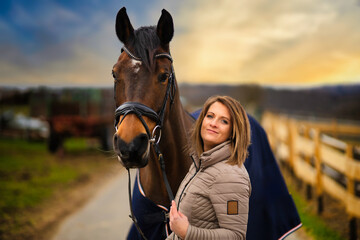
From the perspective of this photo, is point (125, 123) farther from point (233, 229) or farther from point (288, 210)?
→ point (288, 210)

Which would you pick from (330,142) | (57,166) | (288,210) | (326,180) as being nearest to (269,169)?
(288,210)

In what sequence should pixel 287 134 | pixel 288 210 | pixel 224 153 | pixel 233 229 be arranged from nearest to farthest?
pixel 233 229 → pixel 224 153 → pixel 288 210 → pixel 287 134

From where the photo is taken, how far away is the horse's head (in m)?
1.47

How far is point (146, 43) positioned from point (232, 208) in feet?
3.90

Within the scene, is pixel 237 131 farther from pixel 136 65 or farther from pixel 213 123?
pixel 136 65

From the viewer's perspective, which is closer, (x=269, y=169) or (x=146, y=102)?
(x=146, y=102)

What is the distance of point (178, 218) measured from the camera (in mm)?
1256

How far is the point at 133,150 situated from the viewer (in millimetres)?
1434

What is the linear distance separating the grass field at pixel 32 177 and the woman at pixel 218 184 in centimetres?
384

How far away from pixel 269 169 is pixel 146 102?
1.32 metres

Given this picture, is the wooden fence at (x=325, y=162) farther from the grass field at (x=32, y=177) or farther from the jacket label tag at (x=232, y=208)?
the grass field at (x=32, y=177)

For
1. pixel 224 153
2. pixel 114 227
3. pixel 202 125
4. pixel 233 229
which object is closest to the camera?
pixel 233 229

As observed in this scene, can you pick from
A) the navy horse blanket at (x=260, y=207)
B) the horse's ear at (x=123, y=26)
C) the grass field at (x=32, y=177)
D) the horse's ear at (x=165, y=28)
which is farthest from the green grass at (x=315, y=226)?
the grass field at (x=32, y=177)

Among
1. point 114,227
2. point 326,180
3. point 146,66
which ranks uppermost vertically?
point 146,66
